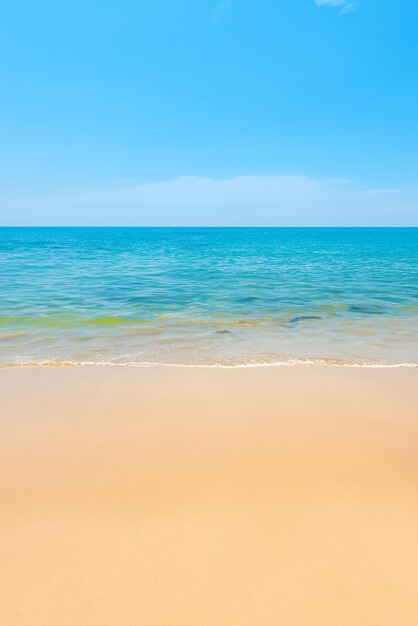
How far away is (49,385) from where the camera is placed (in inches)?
215

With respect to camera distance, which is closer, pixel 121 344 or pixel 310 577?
pixel 310 577

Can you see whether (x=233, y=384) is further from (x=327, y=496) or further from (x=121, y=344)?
(x=121, y=344)

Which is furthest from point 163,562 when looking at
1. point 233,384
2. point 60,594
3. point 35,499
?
point 233,384

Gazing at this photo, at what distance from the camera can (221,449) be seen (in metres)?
3.77

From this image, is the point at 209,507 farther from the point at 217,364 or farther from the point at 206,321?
the point at 206,321

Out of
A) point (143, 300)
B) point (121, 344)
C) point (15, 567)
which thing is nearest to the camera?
point (15, 567)

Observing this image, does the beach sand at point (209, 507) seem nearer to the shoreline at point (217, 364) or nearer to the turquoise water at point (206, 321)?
the shoreline at point (217, 364)

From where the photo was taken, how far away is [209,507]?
2953 mm

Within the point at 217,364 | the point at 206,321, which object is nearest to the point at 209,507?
the point at 217,364

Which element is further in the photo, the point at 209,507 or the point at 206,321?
the point at 206,321

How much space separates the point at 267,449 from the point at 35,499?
209 centimetres

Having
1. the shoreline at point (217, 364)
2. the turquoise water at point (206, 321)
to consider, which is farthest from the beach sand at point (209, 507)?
the turquoise water at point (206, 321)

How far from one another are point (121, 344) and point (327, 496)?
5535 millimetres

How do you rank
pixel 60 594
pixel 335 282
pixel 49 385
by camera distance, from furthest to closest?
pixel 335 282
pixel 49 385
pixel 60 594
